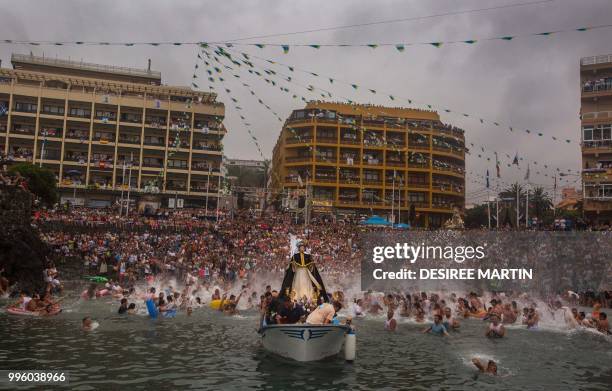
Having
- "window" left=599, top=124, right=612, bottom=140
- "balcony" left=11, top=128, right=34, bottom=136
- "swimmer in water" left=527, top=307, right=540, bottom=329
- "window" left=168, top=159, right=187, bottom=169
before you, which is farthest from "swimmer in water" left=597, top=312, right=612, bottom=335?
"balcony" left=11, top=128, right=34, bottom=136

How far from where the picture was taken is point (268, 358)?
17703mm

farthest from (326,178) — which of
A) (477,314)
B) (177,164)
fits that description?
(477,314)

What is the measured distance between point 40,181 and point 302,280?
50810 mm

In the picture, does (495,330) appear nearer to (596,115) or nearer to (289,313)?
(289,313)

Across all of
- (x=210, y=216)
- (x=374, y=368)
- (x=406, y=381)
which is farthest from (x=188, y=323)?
(x=210, y=216)

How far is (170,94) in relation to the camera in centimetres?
8038

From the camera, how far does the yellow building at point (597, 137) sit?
48219 mm

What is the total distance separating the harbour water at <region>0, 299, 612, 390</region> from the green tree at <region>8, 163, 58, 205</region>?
40.3m

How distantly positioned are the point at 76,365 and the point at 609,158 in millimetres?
47934

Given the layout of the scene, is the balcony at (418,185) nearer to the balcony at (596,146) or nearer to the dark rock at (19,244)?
the balcony at (596,146)

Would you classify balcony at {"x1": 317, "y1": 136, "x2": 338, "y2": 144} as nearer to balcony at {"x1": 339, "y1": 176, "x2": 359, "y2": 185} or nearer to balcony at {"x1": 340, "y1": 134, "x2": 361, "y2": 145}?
balcony at {"x1": 340, "y1": 134, "x2": 361, "y2": 145}

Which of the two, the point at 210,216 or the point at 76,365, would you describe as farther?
the point at 210,216

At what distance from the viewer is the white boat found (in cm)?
1619

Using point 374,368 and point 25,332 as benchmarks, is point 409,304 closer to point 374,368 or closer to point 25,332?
point 374,368
